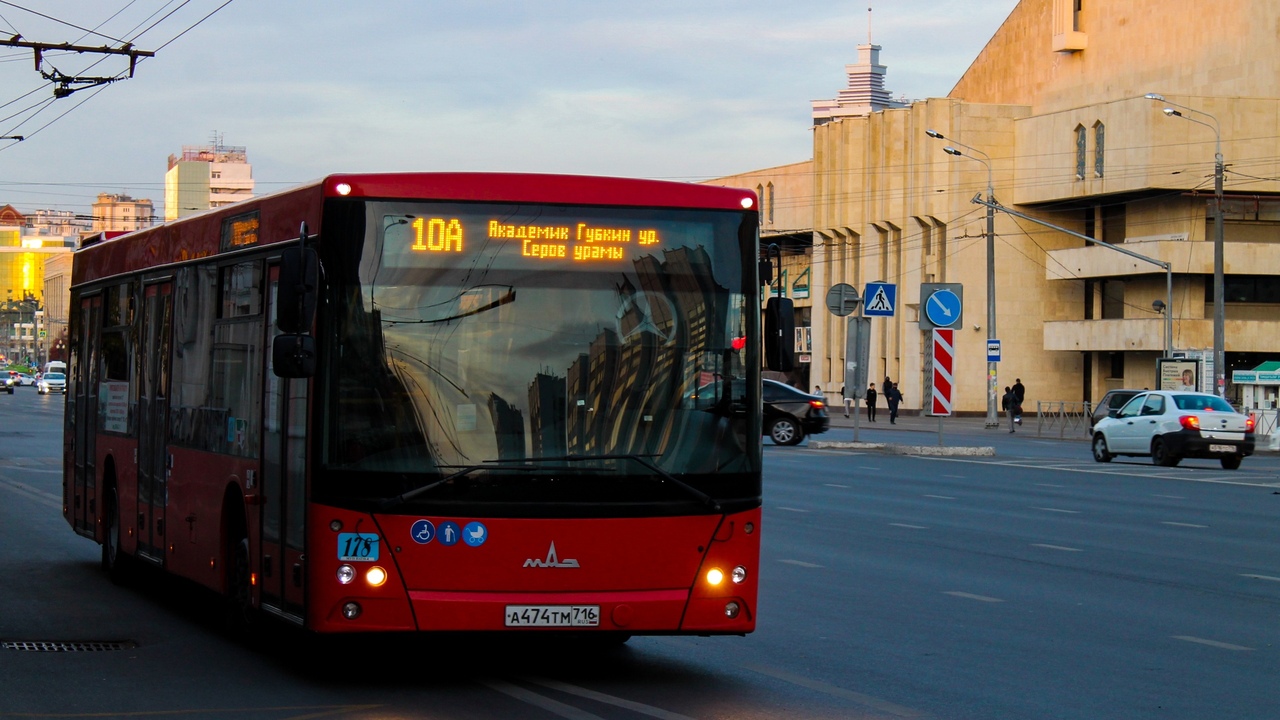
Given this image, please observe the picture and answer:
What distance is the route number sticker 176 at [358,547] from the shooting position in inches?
318

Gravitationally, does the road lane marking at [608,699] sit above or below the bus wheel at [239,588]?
below

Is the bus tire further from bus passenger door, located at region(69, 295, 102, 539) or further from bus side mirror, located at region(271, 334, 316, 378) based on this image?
bus passenger door, located at region(69, 295, 102, 539)

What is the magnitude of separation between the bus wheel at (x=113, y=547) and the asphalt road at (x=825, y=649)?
0.48 ft

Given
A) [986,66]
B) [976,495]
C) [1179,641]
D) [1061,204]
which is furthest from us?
[986,66]

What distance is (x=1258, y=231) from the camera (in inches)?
2660

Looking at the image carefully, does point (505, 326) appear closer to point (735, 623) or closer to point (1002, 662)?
point (735, 623)

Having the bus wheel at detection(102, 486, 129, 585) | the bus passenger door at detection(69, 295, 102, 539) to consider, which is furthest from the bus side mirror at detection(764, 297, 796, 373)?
the bus passenger door at detection(69, 295, 102, 539)

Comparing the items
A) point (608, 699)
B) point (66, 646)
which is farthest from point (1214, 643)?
point (66, 646)

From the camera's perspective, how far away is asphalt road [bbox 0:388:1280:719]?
805 cm

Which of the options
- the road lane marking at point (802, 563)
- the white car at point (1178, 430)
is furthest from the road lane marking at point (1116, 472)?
the road lane marking at point (802, 563)

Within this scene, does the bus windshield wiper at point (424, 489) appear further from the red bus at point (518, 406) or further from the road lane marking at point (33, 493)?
the road lane marking at point (33, 493)

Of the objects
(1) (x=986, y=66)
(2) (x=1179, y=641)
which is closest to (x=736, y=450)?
(2) (x=1179, y=641)

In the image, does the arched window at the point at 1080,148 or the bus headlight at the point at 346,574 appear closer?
the bus headlight at the point at 346,574

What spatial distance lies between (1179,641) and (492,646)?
4.13 metres
